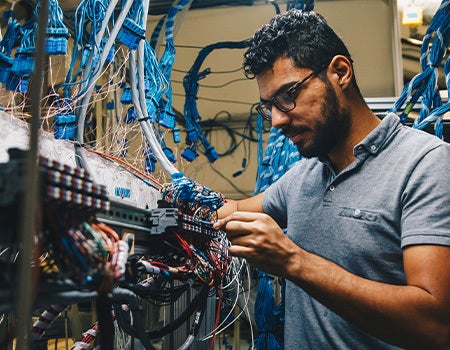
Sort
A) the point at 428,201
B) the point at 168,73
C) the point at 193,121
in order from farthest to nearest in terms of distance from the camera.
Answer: the point at 193,121, the point at 168,73, the point at 428,201

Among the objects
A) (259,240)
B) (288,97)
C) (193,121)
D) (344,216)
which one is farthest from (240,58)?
(259,240)

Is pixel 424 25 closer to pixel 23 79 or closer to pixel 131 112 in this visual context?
pixel 131 112

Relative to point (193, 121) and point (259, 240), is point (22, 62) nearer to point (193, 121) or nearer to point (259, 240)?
point (259, 240)

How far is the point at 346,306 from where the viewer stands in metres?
0.96

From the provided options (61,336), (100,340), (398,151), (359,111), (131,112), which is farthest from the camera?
(61,336)

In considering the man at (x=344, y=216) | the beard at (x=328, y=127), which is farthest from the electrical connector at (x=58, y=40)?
the beard at (x=328, y=127)

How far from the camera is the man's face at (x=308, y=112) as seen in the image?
1.22m

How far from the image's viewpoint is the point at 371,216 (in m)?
1.14

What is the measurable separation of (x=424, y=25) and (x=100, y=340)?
3.43 meters

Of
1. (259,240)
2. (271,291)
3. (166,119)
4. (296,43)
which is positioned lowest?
(271,291)

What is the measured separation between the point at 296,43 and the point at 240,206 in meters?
0.59

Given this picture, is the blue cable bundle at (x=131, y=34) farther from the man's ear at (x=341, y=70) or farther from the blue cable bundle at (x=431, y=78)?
the blue cable bundle at (x=431, y=78)

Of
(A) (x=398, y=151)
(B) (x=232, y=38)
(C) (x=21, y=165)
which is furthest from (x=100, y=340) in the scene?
(B) (x=232, y=38)

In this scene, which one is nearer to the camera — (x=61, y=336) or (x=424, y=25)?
(x=61, y=336)
